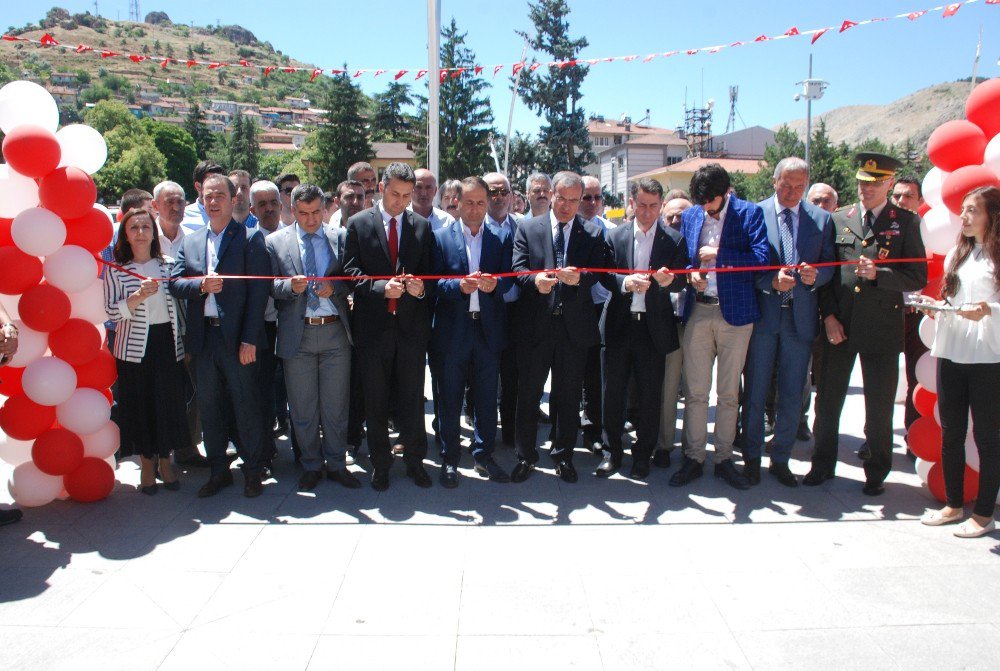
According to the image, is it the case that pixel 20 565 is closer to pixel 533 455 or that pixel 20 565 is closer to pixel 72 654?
pixel 72 654

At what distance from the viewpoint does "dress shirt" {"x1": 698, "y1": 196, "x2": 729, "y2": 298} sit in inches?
184

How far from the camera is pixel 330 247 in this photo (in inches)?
190

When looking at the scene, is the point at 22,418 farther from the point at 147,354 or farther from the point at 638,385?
the point at 638,385

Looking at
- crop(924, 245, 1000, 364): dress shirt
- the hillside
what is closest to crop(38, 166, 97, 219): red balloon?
crop(924, 245, 1000, 364): dress shirt

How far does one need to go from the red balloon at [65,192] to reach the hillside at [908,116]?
10713cm

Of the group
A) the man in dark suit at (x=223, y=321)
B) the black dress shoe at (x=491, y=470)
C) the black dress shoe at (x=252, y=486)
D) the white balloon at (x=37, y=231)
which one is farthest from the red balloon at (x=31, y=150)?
the black dress shoe at (x=491, y=470)

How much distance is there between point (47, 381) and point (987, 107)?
241 inches

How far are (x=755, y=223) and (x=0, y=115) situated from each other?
15.9 ft

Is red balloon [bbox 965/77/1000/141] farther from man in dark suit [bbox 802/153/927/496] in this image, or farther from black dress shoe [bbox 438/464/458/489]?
black dress shoe [bbox 438/464/458/489]

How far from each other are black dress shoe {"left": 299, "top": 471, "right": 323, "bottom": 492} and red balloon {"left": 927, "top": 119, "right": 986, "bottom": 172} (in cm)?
459

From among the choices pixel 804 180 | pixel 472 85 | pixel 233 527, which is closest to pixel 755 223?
pixel 804 180

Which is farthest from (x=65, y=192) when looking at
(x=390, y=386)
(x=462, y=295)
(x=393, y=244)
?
(x=462, y=295)

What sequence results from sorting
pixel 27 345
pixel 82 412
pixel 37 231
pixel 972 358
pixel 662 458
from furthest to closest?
1. pixel 662 458
2. pixel 82 412
3. pixel 27 345
4. pixel 37 231
5. pixel 972 358

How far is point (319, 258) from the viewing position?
4766 mm
